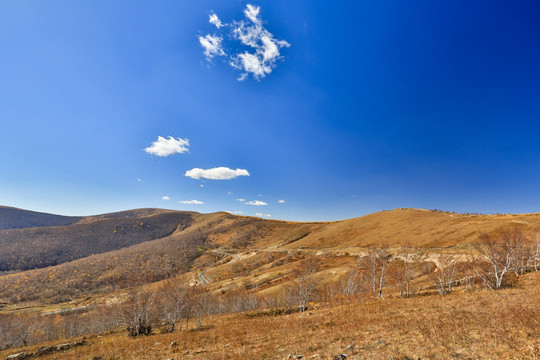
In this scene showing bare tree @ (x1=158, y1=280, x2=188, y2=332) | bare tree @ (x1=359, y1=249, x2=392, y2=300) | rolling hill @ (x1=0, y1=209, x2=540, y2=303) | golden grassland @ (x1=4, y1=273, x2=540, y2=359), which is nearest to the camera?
golden grassland @ (x1=4, y1=273, x2=540, y2=359)

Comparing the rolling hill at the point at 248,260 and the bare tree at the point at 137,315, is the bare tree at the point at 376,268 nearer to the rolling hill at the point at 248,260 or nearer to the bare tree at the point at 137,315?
the rolling hill at the point at 248,260

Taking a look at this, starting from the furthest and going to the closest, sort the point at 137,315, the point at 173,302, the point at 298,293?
1. the point at 298,293
2. the point at 173,302
3. the point at 137,315

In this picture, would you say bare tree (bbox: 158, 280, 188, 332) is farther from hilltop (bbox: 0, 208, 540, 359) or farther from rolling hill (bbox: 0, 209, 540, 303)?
rolling hill (bbox: 0, 209, 540, 303)

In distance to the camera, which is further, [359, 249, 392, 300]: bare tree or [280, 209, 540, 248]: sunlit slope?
[280, 209, 540, 248]: sunlit slope

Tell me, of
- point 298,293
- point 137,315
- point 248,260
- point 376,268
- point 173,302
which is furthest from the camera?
point 248,260

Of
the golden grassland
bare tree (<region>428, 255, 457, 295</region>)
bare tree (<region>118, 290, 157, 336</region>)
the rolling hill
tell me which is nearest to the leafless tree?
the rolling hill

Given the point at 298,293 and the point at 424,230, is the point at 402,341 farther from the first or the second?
the point at 424,230

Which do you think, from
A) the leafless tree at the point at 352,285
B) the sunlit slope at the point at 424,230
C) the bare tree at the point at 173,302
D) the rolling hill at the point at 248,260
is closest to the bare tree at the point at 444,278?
the leafless tree at the point at 352,285

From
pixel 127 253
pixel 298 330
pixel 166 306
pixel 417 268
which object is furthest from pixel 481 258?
pixel 127 253

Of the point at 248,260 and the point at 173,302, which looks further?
the point at 248,260

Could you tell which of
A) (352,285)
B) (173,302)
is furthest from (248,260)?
(173,302)

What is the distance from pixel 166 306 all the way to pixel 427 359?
129 feet

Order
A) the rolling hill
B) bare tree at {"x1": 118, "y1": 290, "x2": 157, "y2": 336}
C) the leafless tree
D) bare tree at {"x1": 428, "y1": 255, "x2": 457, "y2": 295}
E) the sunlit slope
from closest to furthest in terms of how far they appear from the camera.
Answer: bare tree at {"x1": 118, "y1": 290, "x2": 157, "y2": 336}
bare tree at {"x1": 428, "y1": 255, "x2": 457, "y2": 295}
the leafless tree
the sunlit slope
the rolling hill

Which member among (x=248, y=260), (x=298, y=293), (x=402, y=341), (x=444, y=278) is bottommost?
(x=248, y=260)
